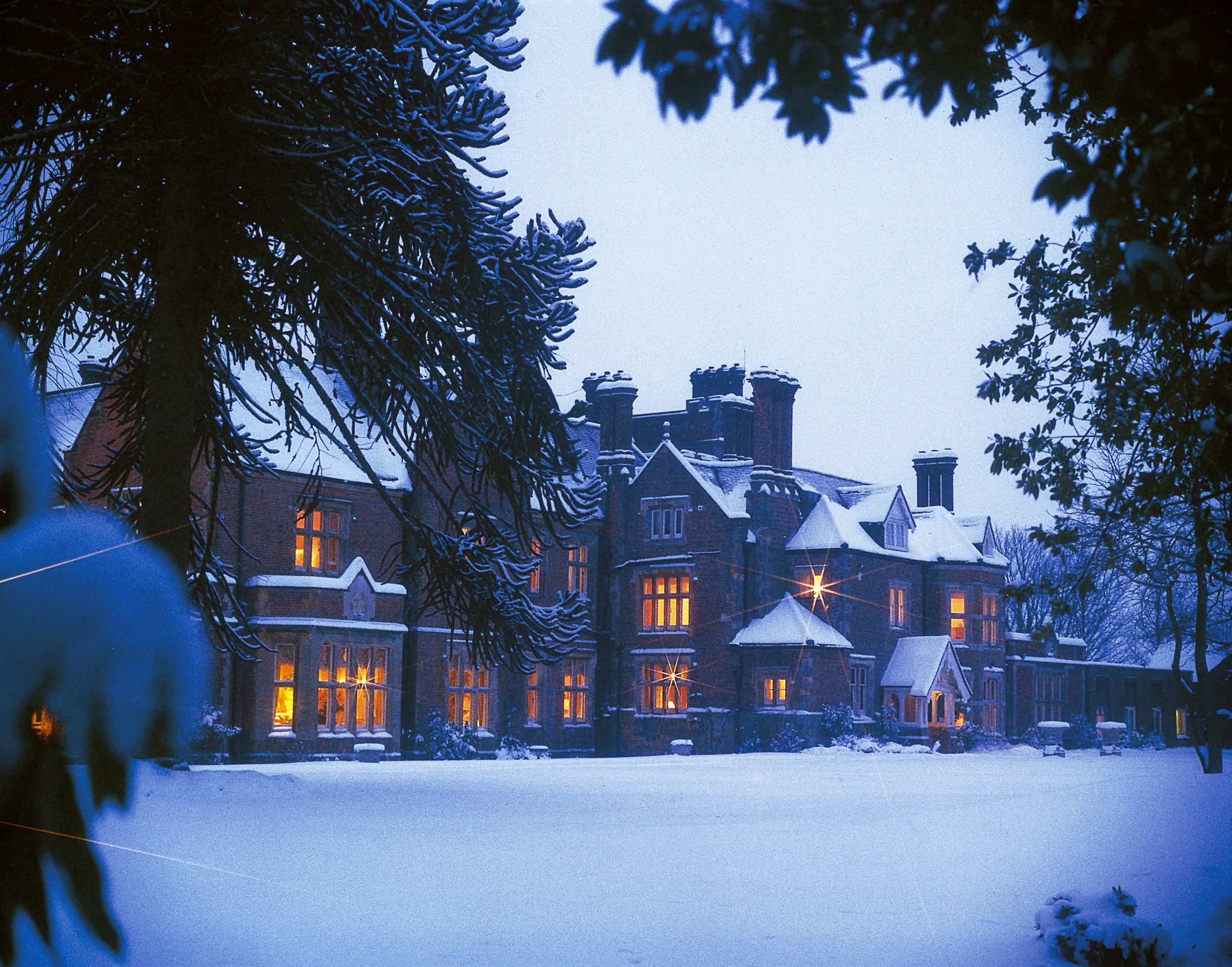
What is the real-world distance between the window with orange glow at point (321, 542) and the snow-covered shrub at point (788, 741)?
1368cm

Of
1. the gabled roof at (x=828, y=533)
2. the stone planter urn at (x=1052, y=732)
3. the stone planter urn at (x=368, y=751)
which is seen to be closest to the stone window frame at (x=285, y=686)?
the stone planter urn at (x=368, y=751)

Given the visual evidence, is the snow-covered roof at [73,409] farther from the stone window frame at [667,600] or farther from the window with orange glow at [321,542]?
the stone window frame at [667,600]

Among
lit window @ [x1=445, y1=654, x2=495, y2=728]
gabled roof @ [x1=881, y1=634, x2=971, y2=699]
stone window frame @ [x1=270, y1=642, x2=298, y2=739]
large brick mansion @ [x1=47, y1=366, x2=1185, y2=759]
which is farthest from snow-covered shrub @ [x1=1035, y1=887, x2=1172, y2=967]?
gabled roof @ [x1=881, y1=634, x2=971, y2=699]

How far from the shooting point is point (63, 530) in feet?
28.9

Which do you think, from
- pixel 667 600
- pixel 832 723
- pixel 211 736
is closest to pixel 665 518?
pixel 667 600

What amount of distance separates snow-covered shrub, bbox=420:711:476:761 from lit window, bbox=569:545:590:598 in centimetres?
724

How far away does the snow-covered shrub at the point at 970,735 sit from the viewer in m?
37.5

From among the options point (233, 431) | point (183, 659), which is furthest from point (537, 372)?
point (183, 659)

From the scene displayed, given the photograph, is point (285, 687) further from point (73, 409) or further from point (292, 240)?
point (292, 240)

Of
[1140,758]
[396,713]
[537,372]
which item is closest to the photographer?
[537,372]

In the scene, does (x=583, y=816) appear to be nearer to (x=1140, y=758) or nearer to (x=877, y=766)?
(x=877, y=766)

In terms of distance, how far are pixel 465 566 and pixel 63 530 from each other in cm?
378

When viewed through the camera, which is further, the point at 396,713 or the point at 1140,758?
the point at 1140,758

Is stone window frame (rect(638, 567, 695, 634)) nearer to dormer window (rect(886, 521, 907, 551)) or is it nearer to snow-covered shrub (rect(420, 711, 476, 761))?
dormer window (rect(886, 521, 907, 551))
